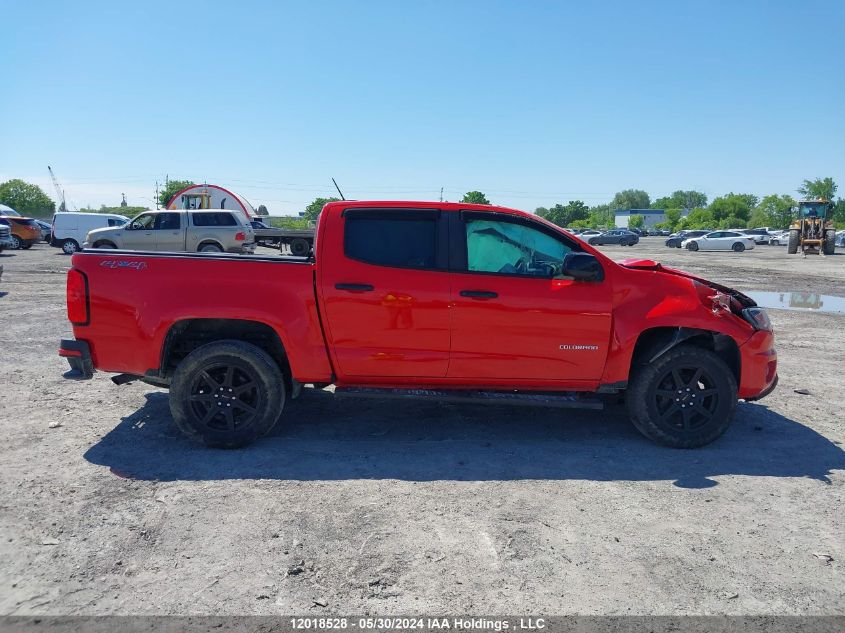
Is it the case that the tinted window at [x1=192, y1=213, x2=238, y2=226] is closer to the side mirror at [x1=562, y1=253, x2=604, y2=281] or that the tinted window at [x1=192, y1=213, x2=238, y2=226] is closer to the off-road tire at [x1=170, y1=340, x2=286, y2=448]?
the off-road tire at [x1=170, y1=340, x2=286, y2=448]

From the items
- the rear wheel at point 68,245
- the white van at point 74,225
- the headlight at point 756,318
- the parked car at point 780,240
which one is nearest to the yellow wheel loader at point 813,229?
the parked car at point 780,240

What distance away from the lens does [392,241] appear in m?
4.91

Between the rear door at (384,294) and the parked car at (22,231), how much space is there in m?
32.1

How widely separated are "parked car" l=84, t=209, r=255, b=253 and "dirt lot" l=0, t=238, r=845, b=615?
14.7 m

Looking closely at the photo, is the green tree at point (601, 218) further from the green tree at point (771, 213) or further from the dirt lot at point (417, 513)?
the dirt lot at point (417, 513)

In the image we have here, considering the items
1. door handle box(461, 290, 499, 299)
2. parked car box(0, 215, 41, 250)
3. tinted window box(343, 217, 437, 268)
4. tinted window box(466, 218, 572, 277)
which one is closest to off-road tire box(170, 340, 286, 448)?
tinted window box(343, 217, 437, 268)

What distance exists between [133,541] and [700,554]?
309cm

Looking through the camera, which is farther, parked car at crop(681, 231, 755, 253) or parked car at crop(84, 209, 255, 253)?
parked car at crop(681, 231, 755, 253)

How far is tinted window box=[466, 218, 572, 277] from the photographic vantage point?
4883 mm

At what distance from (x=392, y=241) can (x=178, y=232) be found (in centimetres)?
1694

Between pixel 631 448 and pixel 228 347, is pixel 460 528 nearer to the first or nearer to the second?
pixel 631 448

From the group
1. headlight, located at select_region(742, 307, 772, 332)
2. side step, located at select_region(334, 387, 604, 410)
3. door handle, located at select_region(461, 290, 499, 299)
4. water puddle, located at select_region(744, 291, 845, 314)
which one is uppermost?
door handle, located at select_region(461, 290, 499, 299)

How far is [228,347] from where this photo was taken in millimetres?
4719

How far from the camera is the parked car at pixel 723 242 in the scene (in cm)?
4288
